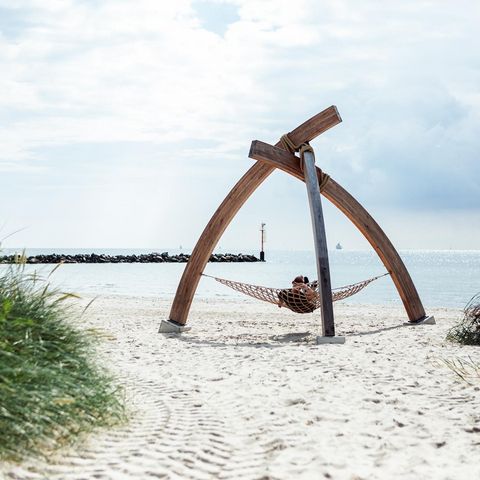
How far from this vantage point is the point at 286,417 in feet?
13.7

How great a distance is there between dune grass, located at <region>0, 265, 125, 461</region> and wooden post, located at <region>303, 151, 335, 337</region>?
13.6 feet

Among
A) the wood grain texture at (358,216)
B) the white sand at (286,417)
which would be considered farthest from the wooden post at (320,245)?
the white sand at (286,417)

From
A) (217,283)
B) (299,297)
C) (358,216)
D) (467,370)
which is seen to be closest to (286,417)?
(467,370)

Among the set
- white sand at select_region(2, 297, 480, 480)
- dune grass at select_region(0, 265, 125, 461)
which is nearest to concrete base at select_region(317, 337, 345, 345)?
white sand at select_region(2, 297, 480, 480)

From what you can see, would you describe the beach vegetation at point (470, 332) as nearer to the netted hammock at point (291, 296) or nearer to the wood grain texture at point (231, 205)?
the netted hammock at point (291, 296)

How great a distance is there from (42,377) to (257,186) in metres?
5.84

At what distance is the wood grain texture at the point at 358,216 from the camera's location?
28.2 feet

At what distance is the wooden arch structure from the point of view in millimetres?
8664

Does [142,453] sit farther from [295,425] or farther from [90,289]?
[90,289]

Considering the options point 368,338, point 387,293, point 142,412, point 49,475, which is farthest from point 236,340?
point 387,293

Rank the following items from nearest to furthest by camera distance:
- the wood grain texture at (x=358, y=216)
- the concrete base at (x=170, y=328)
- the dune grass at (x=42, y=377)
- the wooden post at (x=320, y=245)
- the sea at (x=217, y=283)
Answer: the dune grass at (x=42, y=377)
the wooden post at (x=320, y=245)
the wood grain texture at (x=358, y=216)
the concrete base at (x=170, y=328)
the sea at (x=217, y=283)

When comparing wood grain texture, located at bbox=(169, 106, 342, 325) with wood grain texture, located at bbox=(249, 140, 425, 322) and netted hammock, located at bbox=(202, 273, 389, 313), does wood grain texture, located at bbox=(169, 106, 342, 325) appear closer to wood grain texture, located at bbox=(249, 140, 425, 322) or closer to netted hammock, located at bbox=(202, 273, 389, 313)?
wood grain texture, located at bbox=(249, 140, 425, 322)

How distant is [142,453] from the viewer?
342 centimetres

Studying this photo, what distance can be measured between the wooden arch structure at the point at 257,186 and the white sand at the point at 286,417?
1701mm
